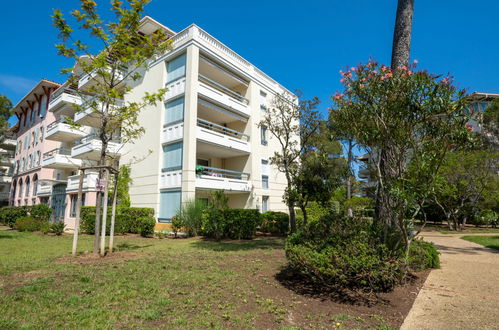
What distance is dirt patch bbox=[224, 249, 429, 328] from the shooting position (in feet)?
13.4

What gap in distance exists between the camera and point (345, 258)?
4.98 m

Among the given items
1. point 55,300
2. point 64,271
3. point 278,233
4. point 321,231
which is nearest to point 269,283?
point 321,231

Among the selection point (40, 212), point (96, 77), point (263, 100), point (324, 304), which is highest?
point (263, 100)

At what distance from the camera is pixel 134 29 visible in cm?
894

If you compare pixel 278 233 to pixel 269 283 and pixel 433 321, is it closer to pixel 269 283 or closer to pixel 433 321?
pixel 269 283

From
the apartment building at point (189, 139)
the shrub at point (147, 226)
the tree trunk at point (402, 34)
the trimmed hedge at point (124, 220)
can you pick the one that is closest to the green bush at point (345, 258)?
the tree trunk at point (402, 34)

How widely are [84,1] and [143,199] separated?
1293cm

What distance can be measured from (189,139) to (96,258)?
9.95 metres

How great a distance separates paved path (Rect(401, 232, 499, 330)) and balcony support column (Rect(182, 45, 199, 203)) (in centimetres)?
1251

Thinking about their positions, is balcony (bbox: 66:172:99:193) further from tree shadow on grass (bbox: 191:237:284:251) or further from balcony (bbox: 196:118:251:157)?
tree shadow on grass (bbox: 191:237:284:251)

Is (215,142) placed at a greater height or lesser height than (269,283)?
greater

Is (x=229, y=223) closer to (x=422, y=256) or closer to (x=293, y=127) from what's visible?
(x=293, y=127)

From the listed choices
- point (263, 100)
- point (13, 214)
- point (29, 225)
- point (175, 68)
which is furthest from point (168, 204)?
point (13, 214)

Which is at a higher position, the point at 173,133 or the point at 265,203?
the point at 173,133
